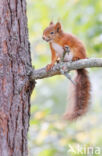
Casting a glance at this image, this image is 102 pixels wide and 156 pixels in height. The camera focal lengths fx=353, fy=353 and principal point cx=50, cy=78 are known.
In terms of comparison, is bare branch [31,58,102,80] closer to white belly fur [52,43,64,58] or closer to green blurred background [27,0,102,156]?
white belly fur [52,43,64,58]

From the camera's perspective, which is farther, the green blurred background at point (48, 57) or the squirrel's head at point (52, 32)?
the green blurred background at point (48, 57)

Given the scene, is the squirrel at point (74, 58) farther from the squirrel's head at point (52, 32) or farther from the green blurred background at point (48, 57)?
the green blurred background at point (48, 57)

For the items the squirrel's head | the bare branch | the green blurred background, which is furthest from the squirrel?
the green blurred background

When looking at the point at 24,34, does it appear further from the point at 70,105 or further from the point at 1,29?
the point at 70,105

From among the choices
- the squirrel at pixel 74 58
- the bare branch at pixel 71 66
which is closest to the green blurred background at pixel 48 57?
the squirrel at pixel 74 58

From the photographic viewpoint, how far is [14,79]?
6.02 ft

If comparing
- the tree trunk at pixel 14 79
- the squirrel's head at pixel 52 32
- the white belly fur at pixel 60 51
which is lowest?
the tree trunk at pixel 14 79

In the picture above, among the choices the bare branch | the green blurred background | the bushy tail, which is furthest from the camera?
the green blurred background

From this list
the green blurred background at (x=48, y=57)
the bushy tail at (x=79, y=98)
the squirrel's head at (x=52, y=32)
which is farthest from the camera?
the green blurred background at (x=48, y=57)

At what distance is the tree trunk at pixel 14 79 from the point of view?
5.83 ft

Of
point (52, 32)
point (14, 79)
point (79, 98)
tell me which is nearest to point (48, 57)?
point (52, 32)

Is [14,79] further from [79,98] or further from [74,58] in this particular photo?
[74,58]

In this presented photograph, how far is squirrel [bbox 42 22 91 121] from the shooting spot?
2.20 m

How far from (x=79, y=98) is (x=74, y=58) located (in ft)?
1.13
